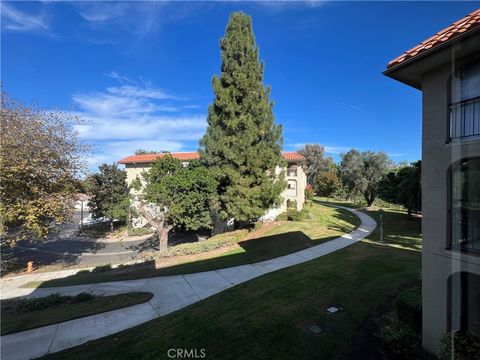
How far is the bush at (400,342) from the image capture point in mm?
5559

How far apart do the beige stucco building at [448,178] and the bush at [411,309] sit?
0.56 metres

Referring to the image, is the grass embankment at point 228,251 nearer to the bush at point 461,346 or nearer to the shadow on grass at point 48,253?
the shadow on grass at point 48,253

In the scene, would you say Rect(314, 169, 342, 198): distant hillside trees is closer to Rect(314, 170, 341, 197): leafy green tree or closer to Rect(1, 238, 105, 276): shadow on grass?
Rect(314, 170, 341, 197): leafy green tree

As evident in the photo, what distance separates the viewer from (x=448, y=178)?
5211 millimetres

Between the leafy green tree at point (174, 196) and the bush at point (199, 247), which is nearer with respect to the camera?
the bush at point (199, 247)

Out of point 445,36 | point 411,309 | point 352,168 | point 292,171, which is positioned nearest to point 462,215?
point 411,309

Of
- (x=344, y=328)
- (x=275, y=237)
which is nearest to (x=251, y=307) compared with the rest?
(x=344, y=328)

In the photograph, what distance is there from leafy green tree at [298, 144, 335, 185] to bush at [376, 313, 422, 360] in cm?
5707

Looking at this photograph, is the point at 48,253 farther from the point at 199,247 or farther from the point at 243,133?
the point at 243,133

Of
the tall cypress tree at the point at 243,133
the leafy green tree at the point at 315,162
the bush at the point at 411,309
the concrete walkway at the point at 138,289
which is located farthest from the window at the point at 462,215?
the leafy green tree at the point at 315,162

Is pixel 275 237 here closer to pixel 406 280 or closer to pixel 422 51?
pixel 406 280

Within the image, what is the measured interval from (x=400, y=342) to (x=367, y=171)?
94.3ft

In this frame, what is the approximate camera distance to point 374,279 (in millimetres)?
9617

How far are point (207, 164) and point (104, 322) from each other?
13.3 metres
